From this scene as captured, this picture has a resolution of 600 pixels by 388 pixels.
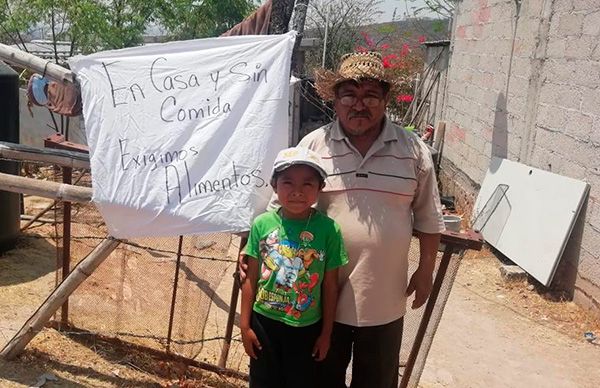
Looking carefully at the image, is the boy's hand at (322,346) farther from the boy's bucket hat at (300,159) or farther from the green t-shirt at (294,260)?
the boy's bucket hat at (300,159)

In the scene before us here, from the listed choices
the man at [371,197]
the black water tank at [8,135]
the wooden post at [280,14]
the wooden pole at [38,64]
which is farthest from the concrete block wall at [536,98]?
the black water tank at [8,135]

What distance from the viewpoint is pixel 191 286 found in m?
3.06

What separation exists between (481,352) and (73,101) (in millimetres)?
3175

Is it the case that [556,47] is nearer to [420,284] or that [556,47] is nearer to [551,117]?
[551,117]

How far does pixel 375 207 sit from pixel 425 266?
0.36 m

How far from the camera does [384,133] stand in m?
2.15

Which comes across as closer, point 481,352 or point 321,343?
point 321,343

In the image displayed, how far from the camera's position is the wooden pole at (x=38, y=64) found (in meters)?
2.74

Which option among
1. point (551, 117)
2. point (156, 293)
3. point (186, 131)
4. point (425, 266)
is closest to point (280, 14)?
point (186, 131)

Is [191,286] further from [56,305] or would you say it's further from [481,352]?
[481,352]

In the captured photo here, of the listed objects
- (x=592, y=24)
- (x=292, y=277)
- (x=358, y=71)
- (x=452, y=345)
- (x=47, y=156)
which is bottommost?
(x=452, y=345)

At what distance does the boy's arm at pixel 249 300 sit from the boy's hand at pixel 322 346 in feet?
0.71

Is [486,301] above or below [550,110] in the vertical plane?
below

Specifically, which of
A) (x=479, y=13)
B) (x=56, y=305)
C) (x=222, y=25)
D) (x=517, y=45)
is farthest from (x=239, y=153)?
(x=222, y=25)
